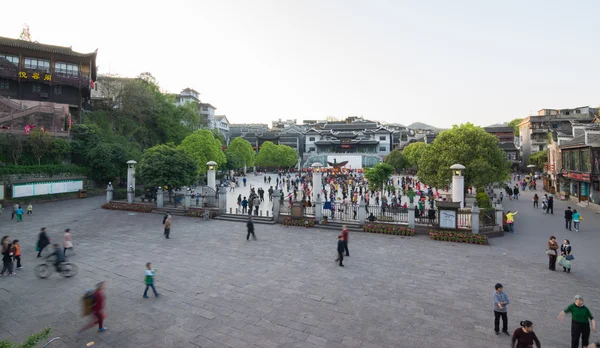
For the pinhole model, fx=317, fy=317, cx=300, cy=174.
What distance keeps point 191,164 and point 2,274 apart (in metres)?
15.1

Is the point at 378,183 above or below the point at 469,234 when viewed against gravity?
above

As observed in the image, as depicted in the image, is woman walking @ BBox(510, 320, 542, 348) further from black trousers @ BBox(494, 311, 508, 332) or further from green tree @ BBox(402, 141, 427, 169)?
green tree @ BBox(402, 141, 427, 169)

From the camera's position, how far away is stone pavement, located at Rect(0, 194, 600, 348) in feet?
22.5

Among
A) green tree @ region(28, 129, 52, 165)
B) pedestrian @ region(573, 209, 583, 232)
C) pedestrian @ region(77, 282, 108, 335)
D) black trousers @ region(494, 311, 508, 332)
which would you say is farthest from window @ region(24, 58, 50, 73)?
pedestrian @ region(573, 209, 583, 232)

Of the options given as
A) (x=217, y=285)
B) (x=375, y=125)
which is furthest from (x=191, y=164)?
(x=375, y=125)

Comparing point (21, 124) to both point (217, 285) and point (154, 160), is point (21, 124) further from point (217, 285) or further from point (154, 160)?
point (217, 285)

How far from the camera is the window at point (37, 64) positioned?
33031 millimetres

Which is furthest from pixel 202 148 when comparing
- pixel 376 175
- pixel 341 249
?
pixel 341 249

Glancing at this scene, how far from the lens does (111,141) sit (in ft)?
108

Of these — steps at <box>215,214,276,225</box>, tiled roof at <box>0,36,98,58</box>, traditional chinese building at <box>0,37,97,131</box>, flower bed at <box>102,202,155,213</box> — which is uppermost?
tiled roof at <box>0,36,98,58</box>

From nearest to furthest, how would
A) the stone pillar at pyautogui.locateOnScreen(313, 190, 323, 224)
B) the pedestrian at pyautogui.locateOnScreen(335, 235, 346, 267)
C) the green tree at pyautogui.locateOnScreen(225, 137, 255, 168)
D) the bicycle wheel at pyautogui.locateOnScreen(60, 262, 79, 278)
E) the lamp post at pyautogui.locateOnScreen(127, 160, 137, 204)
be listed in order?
1. the bicycle wheel at pyautogui.locateOnScreen(60, 262, 79, 278)
2. the pedestrian at pyautogui.locateOnScreen(335, 235, 346, 267)
3. the stone pillar at pyautogui.locateOnScreen(313, 190, 323, 224)
4. the lamp post at pyautogui.locateOnScreen(127, 160, 137, 204)
5. the green tree at pyautogui.locateOnScreen(225, 137, 255, 168)

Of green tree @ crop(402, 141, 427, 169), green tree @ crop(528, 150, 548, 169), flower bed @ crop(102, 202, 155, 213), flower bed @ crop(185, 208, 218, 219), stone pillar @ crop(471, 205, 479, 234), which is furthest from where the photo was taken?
green tree @ crop(402, 141, 427, 169)

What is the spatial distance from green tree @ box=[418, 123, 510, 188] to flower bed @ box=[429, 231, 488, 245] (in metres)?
9.06

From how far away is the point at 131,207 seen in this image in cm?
2286
